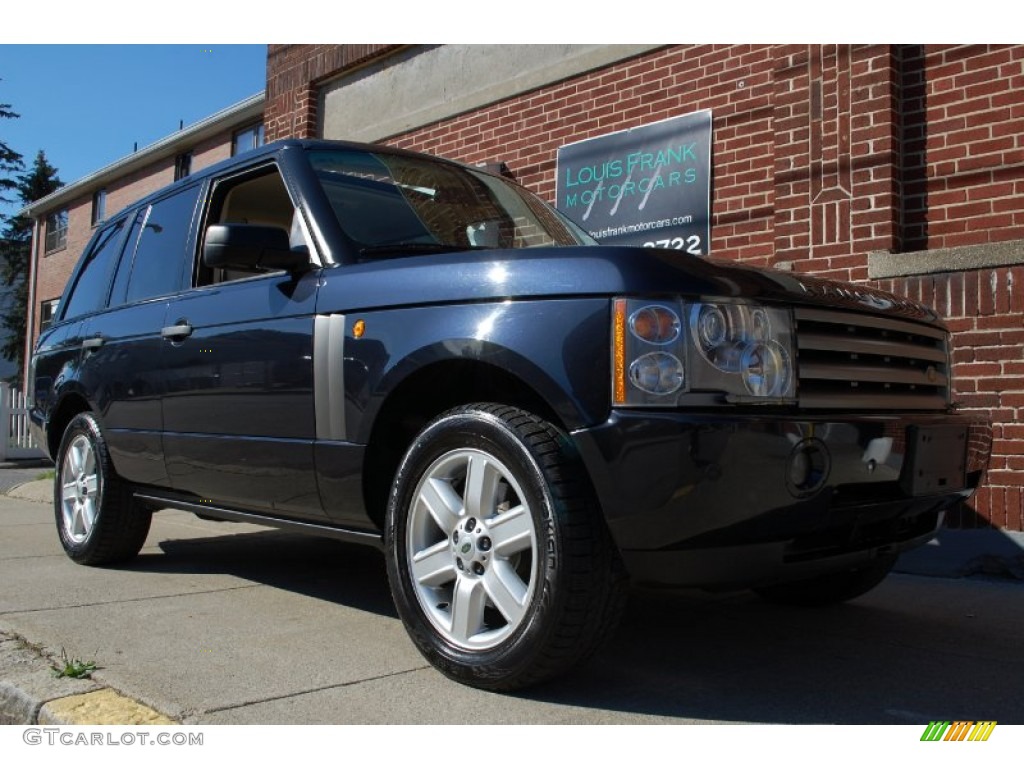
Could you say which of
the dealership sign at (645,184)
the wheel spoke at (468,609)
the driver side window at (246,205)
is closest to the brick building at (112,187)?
the dealership sign at (645,184)

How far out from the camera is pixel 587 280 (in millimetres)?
2477

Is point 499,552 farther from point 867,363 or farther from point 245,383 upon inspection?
point 245,383

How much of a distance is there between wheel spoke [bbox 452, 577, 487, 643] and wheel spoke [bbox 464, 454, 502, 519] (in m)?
0.20

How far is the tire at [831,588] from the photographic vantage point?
3.61 metres

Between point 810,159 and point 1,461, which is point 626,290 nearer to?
point 810,159

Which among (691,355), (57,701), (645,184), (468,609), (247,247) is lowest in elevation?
(57,701)

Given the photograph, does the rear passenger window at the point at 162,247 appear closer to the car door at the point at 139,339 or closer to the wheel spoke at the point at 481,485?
the car door at the point at 139,339

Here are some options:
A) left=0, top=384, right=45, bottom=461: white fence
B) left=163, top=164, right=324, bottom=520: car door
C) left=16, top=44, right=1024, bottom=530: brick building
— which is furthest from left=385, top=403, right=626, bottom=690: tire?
left=0, top=384, right=45, bottom=461: white fence

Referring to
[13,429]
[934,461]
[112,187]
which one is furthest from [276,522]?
[112,187]

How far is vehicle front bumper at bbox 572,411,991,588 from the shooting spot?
2.26 m

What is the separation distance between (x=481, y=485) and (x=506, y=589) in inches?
11.9

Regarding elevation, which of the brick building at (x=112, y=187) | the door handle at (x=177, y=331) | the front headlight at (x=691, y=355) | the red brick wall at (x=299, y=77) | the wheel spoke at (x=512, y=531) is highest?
the brick building at (x=112, y=187)

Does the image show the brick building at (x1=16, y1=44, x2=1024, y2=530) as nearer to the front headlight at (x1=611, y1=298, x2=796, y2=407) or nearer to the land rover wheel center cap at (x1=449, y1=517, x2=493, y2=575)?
the front headlight at (x1=611, y1=298, x2=796, y2=407)
